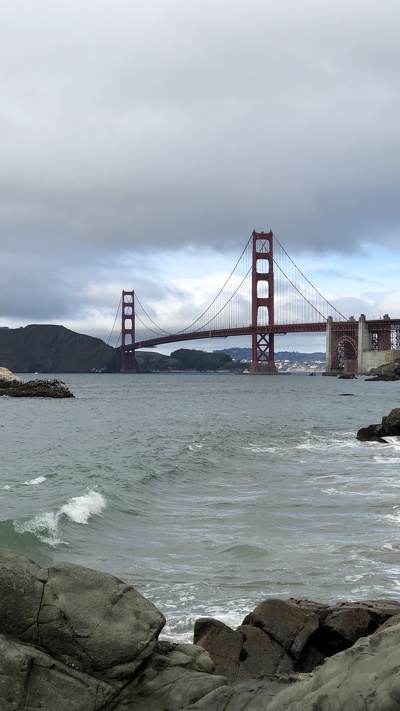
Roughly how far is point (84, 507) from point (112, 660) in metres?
7.57

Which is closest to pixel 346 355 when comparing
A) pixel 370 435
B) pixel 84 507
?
pixel 370 435

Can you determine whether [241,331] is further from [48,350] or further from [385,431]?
[48,350]

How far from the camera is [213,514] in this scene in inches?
411

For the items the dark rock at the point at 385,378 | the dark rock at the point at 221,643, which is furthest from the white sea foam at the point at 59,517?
the dark rock at the point at 385,378

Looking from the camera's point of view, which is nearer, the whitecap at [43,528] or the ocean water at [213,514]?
the ocean water at [213,514]

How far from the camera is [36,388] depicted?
170 feet

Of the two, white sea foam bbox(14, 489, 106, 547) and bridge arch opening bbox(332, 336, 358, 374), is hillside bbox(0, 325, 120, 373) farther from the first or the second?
white sea foam bbox(14, 489, 106, 547)

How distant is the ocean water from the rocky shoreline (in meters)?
1.40

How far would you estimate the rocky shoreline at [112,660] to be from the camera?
3391mm

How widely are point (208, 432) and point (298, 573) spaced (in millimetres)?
18337

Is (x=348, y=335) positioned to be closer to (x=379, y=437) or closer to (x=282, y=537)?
(x=379, y=437)

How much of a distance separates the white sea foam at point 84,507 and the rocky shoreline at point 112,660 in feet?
20.7

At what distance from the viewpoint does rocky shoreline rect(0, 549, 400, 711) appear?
339 cm

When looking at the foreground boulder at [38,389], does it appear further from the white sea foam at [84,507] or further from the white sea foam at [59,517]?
Result: the white sea foam at [84,507]
